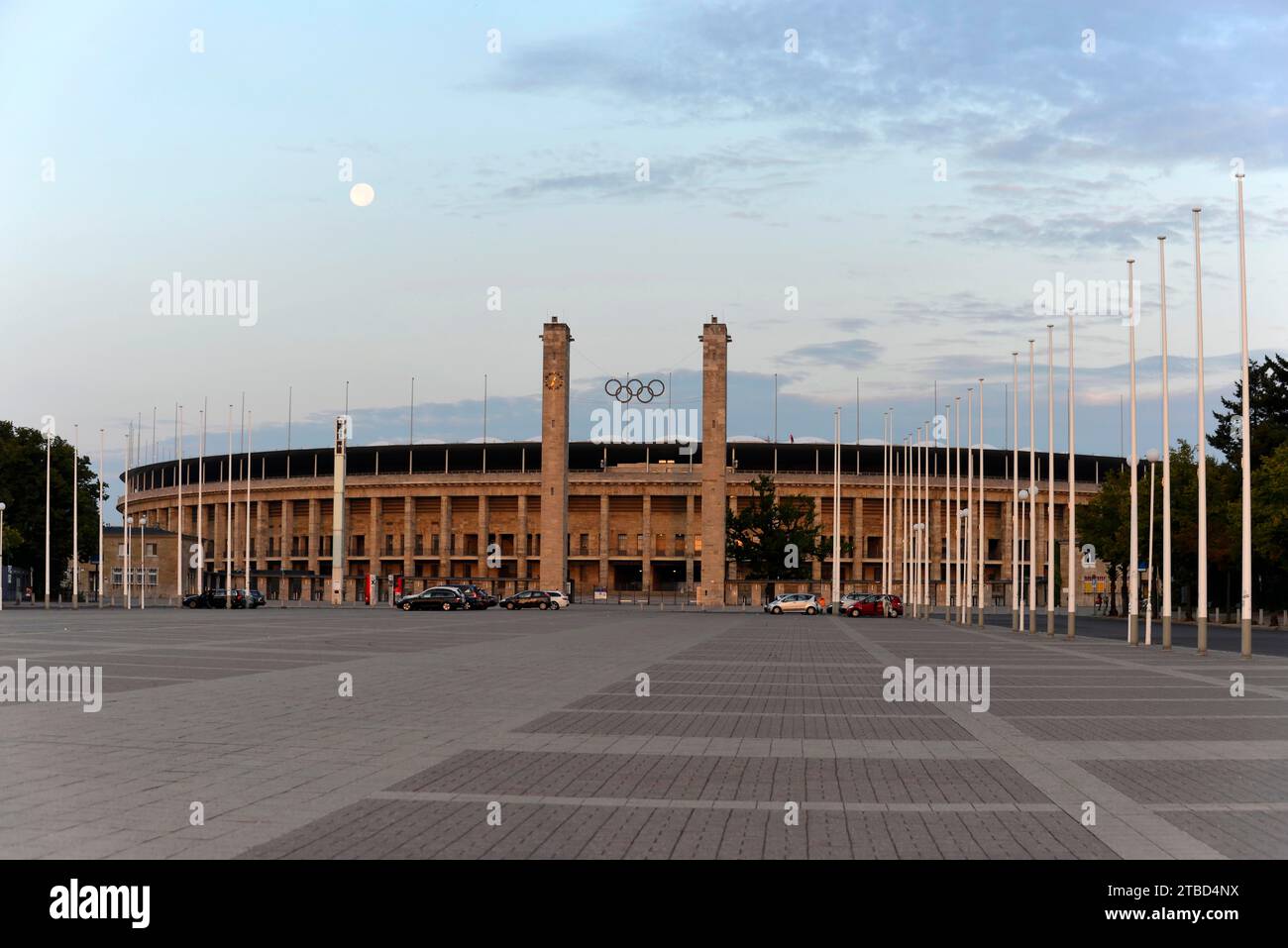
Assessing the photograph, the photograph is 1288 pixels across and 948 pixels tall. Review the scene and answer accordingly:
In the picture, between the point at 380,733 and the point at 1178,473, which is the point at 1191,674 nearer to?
the point at 380,733

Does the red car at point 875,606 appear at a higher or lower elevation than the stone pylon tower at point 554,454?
lower

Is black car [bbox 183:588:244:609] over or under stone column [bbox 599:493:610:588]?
under

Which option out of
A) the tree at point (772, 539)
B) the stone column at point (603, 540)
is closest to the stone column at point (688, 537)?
the stone column at point (603, 540)

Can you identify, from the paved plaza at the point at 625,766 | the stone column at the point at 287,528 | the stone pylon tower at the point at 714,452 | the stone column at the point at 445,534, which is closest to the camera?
the paved plaza at the point at 625,766

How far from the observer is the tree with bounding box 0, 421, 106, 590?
88.1 metres

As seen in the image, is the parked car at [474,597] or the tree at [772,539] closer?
the parked car at [474,597]

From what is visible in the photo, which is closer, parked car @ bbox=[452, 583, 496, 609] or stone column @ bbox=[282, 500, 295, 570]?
parked car @ bbox=[452, 583, 496, 609]

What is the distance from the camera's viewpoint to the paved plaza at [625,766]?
8.89 metres

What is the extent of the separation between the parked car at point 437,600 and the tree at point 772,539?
31.4m

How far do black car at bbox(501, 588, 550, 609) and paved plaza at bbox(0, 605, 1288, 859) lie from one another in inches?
2194

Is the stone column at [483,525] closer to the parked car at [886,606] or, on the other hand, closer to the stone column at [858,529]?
the stone column at [858,529]

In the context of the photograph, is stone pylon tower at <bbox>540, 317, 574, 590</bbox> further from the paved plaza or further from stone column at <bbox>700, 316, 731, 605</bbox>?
the paved plaza

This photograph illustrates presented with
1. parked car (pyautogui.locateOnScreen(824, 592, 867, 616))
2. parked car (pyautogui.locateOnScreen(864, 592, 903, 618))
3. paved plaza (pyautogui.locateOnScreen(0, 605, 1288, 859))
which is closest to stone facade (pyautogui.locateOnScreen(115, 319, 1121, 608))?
parked car (pyautogui.locateOnScreen(824, 592, 867, 616))
